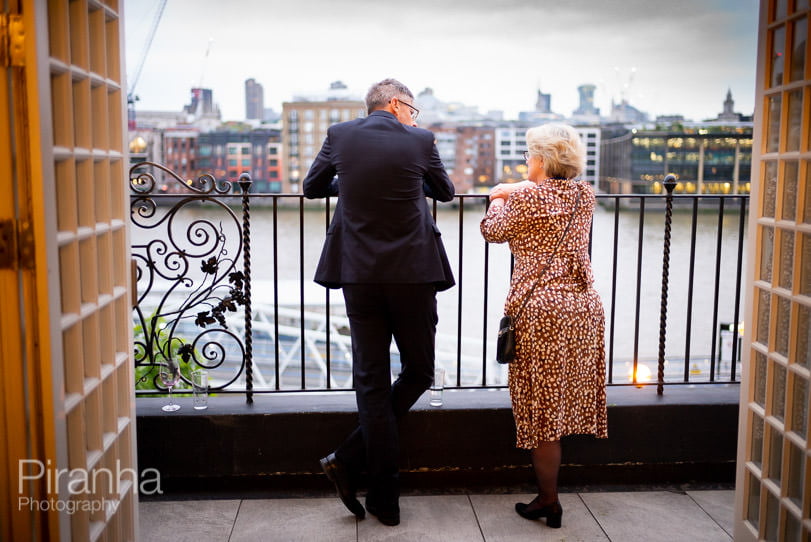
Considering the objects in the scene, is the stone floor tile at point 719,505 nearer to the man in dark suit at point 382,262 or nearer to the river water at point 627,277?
the man in dark suit at point 382,262

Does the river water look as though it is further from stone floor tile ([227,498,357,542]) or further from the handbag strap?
the handbag strap

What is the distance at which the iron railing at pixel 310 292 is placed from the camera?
270cm

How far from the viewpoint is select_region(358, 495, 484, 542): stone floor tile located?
2.29 m

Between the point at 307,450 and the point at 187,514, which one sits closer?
the point at 187,514

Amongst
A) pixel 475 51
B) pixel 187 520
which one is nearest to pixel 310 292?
pixel 187 520

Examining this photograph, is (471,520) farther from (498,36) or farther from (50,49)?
(498,36)

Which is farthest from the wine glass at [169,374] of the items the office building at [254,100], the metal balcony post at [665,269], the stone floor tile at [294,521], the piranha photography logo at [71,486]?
the office building at [254,100]

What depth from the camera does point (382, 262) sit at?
217 cm

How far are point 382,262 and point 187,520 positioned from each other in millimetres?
1213

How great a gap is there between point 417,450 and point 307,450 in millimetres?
443

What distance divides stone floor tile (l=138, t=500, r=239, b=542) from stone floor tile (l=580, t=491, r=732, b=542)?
1377 millimetres

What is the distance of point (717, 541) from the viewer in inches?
90.0

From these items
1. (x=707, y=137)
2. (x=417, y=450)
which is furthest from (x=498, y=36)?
(x=417, y=450)

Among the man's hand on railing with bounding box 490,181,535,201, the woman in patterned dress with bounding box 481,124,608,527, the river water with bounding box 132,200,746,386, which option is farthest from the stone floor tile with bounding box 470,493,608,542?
the river water with bounding box 132,200,746,386
